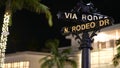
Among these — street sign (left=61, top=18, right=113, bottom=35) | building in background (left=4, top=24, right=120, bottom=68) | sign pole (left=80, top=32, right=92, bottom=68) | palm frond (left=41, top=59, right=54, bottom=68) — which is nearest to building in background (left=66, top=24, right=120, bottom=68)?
building in background (left=4, top=24, right=120, bottom=68)

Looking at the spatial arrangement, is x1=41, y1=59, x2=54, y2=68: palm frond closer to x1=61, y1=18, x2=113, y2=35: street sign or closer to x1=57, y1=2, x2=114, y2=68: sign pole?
x1=61, y1=18, x2=113, y2=35: street sign

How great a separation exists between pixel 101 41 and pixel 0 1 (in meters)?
32.7

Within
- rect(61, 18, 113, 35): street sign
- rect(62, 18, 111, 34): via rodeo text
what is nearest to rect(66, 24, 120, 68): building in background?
rect(61, 18, 113, 35): street sign

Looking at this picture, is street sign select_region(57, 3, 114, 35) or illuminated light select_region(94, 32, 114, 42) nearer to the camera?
street sign select_region(57, 3, 114, 35)

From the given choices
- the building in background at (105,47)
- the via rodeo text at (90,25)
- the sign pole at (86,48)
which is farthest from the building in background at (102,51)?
the sign pole at (86,48)

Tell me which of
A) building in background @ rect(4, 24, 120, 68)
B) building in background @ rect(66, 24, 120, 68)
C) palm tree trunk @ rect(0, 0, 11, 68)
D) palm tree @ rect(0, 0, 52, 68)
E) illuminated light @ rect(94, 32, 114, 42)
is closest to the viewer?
palm tree trunk @ rect(0, 0, 11, 68)

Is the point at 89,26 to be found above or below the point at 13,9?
below

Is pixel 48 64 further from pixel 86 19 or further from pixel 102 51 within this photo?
pixel 86 19

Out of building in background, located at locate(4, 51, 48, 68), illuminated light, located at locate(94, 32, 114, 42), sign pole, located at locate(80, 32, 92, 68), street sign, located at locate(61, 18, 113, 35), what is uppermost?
street sign, located at locate(61, 18, 113, 35)

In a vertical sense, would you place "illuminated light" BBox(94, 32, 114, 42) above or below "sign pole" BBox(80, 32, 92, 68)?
above

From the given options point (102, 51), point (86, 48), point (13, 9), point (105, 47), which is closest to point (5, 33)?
point (13, 9)

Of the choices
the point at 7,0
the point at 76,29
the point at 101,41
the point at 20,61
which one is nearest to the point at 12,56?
the point at 20,61

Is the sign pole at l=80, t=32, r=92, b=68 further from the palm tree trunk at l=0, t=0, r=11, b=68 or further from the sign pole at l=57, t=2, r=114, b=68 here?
the palm tree trunk at l=0, t=0, r=11, b=68

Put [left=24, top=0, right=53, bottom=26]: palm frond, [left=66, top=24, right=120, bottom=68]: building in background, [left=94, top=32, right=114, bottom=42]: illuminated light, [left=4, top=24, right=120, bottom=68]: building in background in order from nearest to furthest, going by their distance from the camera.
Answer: [left=24, top=0, right=53, bottom=26]: palm frond → [left=66, top=24, right=120, bottom=68]: building in background → [left=4, top=24, right=120, bottom=68]: building in background → [left=94, top=32, right=114, bottom=42]: illuminated light
